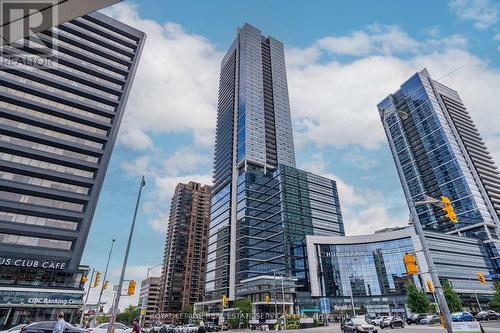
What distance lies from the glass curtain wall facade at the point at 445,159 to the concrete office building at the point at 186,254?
112 m

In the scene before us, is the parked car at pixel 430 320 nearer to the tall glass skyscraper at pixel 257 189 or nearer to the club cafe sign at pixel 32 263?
the tall glass skyscraper at pixel 257 189

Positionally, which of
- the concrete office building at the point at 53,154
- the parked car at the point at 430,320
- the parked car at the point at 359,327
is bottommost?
the parked car at the point at 430,320

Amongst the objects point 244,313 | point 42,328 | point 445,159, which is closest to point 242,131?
point 244,313

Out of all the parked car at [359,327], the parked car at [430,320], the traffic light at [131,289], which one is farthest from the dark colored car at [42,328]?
the parked car at [430,320]

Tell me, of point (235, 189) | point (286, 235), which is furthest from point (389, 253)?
point (235, 189)

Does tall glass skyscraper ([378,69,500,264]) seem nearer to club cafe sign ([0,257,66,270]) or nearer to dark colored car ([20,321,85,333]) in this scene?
club cafe sign ([0,257,66,270])

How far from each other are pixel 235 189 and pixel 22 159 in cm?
8526

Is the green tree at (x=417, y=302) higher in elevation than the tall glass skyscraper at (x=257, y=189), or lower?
lower

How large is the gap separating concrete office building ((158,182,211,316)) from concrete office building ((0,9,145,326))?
355 feet

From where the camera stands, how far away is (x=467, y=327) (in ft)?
44.1

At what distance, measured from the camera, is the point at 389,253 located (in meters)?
90.9

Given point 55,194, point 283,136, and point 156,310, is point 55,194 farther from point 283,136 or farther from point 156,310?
point 156,310

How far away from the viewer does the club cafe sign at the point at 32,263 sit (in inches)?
1596

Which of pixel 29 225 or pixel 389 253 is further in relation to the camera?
pixel 389 253
